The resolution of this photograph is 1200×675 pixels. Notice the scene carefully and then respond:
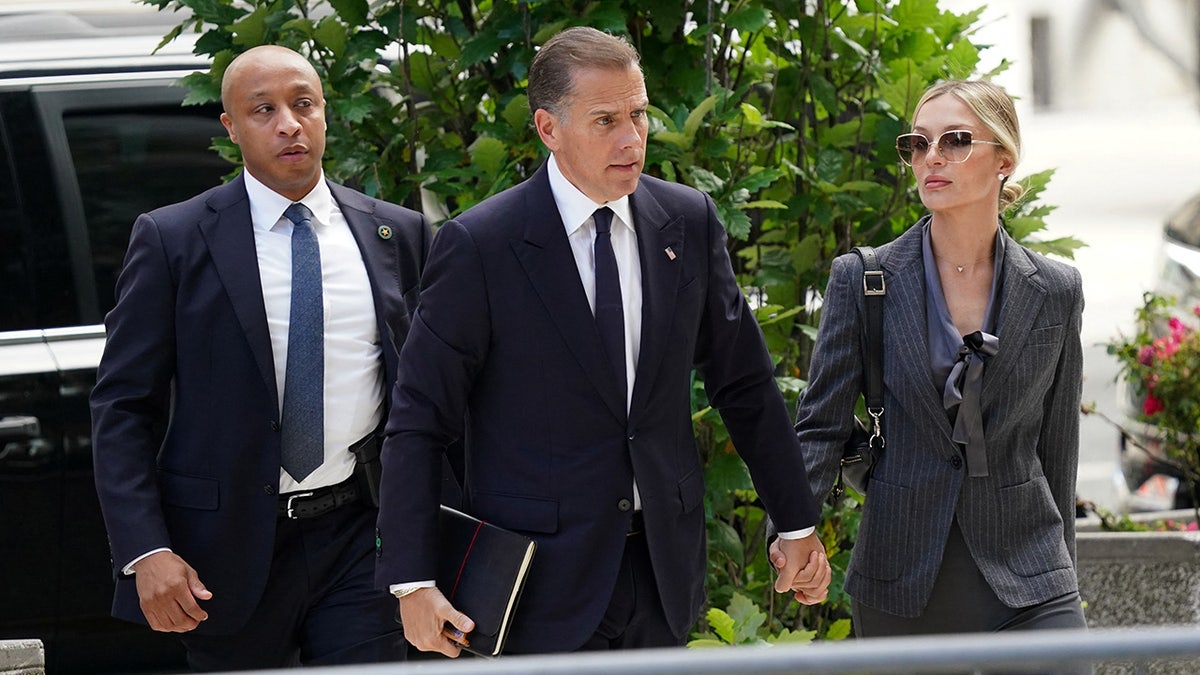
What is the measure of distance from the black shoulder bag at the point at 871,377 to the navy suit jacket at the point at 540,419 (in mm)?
515

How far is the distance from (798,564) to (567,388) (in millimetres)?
690

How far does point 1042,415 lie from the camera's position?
12.7 feet

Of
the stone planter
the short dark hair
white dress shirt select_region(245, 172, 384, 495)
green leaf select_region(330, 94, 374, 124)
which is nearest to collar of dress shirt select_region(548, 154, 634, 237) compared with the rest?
the short dark hair

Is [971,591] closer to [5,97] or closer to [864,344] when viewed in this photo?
[864,344]

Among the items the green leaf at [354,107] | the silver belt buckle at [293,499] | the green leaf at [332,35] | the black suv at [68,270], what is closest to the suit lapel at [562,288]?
the silver belt buckle at [293,499]

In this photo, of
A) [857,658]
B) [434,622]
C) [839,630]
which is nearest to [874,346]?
[434,622]

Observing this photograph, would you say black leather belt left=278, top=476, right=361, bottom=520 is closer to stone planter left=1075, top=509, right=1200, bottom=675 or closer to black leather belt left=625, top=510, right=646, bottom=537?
black leather belt left=625, top=510, right=646, bottom=537

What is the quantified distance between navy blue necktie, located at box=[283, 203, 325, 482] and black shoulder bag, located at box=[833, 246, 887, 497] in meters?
1.24

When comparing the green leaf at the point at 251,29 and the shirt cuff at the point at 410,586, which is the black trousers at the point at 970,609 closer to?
the shirt cuff at the point at 410,586

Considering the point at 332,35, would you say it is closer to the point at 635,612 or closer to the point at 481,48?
the point at 481,48

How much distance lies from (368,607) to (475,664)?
1.99m

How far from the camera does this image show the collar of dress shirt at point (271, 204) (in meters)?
4.16

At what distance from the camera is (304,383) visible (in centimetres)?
405

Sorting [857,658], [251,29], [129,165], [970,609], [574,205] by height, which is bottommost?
[970,609]
